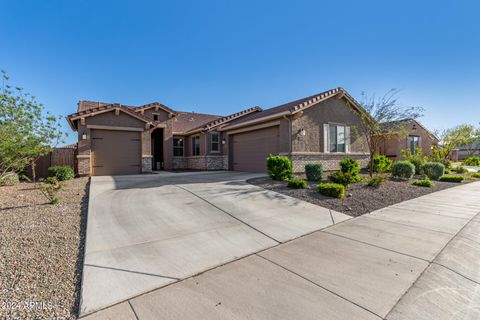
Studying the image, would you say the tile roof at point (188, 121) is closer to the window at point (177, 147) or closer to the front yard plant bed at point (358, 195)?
the window at point (177, 147)

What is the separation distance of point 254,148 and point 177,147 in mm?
7859

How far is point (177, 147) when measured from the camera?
1855cm

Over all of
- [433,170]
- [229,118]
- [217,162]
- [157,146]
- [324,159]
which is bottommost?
[433,170]

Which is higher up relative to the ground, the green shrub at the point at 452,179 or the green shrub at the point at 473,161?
the green shrub at the point at 473,161

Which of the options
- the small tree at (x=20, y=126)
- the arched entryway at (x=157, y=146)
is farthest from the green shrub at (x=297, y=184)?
the arched entryway at (x=157, y=146)

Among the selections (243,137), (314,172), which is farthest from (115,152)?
(314,172)

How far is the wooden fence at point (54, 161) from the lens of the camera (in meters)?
11.3

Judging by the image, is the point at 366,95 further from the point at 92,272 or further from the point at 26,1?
the point at 26,1

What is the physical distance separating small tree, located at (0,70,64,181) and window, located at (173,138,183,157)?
9.86 meters

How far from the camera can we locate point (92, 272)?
2.78m

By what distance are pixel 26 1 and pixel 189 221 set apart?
31.4ft

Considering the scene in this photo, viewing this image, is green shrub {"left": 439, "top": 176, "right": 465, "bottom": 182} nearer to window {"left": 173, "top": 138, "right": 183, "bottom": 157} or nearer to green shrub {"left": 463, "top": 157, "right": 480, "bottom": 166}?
Result: window {"left": 173, "top": 138, "right": 183, "bottom": 157}

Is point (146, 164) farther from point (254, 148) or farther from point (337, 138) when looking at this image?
point (337, 138)

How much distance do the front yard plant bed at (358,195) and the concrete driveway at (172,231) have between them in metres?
0.54
